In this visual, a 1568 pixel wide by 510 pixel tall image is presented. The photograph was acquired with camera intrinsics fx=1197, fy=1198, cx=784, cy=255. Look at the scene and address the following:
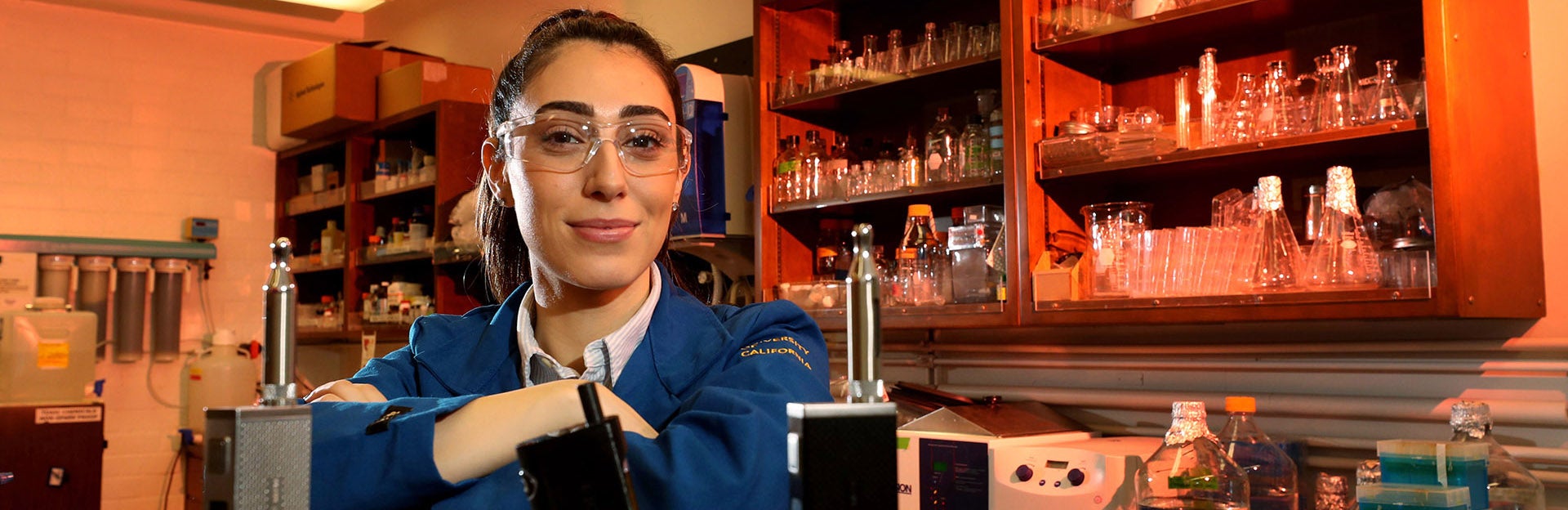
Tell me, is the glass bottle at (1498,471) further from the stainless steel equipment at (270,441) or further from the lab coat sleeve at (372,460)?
the stainless steel equipment at (270,441)

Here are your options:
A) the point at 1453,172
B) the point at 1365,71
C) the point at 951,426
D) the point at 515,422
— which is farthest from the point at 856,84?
the point at 515,422

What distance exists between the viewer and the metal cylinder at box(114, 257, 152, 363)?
5711 millimetres

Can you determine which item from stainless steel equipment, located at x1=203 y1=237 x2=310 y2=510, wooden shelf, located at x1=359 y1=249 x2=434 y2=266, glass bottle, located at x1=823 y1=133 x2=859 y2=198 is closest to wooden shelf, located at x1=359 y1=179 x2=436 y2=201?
wooden shelf, located at x1=359 y1=249 x2=434 y2=266

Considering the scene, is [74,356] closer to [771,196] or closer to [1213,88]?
[771,196]

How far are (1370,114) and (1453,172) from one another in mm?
207

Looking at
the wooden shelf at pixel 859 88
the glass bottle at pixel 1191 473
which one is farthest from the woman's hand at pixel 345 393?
the wooden shelf at pixel 859 88

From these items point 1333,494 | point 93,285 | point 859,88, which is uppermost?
point 859,88

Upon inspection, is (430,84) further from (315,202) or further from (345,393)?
(345,393)

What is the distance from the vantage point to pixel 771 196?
141 inches

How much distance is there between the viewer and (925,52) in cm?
325

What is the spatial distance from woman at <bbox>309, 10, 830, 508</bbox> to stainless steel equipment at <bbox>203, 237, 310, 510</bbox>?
0.40 m

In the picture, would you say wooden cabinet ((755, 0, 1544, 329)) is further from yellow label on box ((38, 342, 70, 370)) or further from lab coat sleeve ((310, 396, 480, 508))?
yellow label on box ((38, 342, 70, 370))

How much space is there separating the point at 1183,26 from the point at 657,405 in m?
1.95

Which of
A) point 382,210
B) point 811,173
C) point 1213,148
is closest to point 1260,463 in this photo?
point 1213,148
